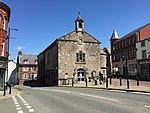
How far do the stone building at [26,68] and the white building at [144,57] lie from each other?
40382 mm

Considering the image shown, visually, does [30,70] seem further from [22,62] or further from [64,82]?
[64,82]

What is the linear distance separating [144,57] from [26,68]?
4319 cm

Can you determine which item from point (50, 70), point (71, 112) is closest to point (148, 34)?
point (50, 70)

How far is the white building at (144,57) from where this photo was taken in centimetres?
4042

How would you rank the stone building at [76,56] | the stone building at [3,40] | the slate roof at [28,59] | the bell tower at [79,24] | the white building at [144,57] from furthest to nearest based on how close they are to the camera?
the slate roof at [28,59] < the white building at [144,57] < the bell tower at [79,24] < the stone building at [76,56] < the stone building at [3,40]

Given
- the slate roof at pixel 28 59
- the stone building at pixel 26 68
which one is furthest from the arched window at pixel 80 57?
the slate roof at pixel 28 59

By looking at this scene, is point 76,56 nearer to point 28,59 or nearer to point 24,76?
point 24,76

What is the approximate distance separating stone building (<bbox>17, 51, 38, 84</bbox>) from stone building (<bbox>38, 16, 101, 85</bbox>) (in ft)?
93.4

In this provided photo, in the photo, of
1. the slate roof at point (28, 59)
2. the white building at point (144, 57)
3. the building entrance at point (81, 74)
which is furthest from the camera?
the slate roof at point (28, 59)

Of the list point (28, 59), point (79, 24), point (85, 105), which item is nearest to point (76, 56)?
point (79, 24)

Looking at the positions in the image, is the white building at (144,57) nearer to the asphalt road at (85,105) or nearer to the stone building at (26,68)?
the asphalt road at (85,105)

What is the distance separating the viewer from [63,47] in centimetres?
3853

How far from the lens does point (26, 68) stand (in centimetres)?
6856

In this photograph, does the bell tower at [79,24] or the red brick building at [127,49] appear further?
the red brick building at [127,49]
